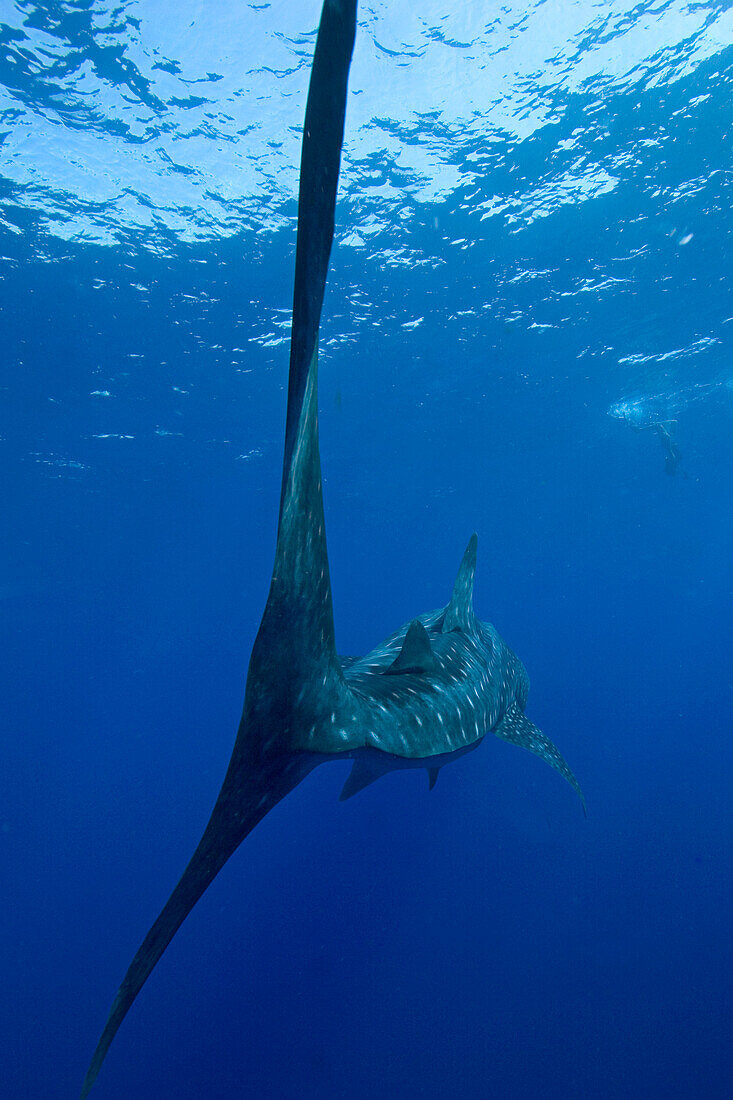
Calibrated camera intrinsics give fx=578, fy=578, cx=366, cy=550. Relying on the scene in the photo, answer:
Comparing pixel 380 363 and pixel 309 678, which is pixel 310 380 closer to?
pixel 309 678

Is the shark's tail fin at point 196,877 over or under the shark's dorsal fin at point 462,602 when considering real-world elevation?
under

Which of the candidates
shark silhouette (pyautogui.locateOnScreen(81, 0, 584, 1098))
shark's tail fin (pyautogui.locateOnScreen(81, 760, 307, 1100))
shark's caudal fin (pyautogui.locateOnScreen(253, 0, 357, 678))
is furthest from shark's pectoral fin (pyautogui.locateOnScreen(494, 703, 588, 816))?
shark's tail fin (pyautogui.locateOnScreen(81, 760, 307, 1100))

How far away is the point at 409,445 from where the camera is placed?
36844 mm

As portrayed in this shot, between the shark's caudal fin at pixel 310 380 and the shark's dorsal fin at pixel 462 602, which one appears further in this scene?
the shark's dorsal fin at pixel 462 602

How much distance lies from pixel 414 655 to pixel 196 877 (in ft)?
6.86

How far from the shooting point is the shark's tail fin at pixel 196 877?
6.81 ft

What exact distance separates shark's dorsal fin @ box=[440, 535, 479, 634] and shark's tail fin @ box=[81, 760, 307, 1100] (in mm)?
3589

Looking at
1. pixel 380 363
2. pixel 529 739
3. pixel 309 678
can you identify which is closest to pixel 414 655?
pixel 309 678

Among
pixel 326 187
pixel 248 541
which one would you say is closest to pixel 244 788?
pixel 326 187

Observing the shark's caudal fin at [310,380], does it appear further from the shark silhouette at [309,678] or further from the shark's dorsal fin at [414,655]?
the shark's dorsal fin at [414,655]

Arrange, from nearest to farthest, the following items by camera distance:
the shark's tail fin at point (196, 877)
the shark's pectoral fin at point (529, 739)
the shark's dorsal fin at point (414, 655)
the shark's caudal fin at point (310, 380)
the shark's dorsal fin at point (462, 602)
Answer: the shark's caudal fin at point (310, 380)
the shark's tail fin at point (196, 877)
the shark's dorsal fin at point (414, 655)
the shark's dorsal fin at point (462, 602)
the shark's pectoral fin at point (529, 739)

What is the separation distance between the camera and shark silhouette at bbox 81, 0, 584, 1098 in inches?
64.9

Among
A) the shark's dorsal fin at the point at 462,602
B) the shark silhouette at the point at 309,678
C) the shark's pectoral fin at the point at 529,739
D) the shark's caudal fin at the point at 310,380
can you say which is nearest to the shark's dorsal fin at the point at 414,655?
the shark silhouette at the point at 309,678

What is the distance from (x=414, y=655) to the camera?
3953 millimetres
